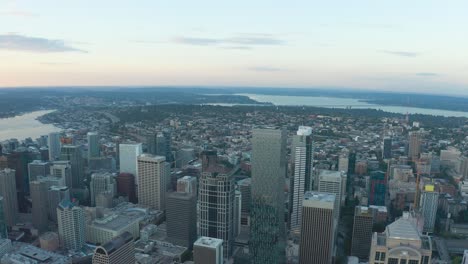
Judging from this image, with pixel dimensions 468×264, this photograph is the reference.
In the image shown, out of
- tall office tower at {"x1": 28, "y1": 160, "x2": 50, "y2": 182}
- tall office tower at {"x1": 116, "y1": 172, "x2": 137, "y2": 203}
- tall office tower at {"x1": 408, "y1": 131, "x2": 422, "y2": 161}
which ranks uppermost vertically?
tall office tower at {"x1": 408, "y1": 131, "x2": 422, "y2": 161}

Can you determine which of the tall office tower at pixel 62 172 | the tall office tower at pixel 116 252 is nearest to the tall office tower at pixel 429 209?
the tall office tower at pixel 116 252

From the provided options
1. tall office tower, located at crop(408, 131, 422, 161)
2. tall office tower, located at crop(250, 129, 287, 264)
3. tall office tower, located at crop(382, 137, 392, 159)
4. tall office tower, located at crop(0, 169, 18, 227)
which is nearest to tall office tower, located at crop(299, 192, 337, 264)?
tall office tower, located at crop(250, 129, 287, 264)

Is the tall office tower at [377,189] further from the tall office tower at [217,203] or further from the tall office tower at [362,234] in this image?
the tall office tower at [217,203]

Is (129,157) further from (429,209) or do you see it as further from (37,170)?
(429,209)

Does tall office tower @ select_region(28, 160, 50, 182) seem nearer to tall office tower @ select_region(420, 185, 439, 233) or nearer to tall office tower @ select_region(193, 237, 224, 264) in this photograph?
tall office tower @ select_region(193, 237, 224, 264)

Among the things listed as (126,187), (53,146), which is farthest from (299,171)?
(53,146)

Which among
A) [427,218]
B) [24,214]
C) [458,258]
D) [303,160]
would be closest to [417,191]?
[427,218]
